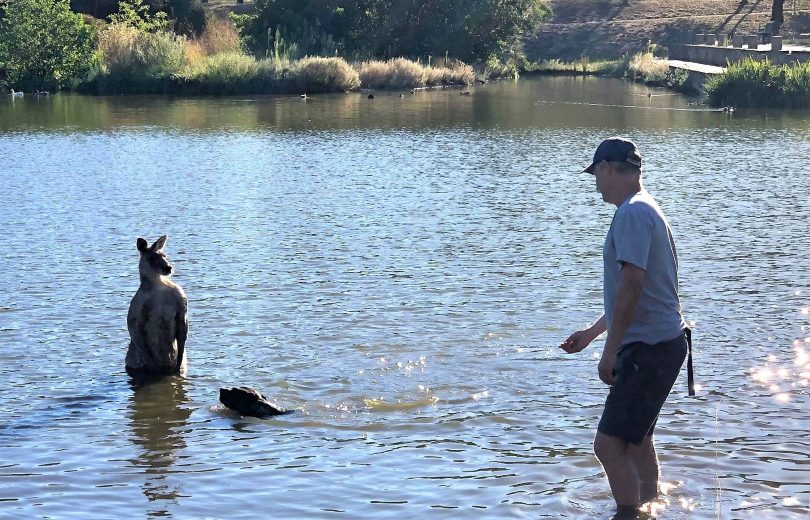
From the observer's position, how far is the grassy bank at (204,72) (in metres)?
52.1

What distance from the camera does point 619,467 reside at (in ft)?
20.5

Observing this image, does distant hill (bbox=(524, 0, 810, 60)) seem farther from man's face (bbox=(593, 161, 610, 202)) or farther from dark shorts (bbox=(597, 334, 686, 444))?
dark shorts (bbox=(597, 334, 686, 444))

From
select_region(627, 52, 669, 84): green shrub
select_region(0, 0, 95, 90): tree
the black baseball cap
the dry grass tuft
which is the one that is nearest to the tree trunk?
select_region(627, 52, 669, 84): green shrub

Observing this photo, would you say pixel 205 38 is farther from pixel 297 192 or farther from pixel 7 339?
pixel 7 339

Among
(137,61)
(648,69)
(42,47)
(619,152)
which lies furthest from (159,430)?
(648,69)

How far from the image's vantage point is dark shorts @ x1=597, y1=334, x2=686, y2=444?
19.8ft

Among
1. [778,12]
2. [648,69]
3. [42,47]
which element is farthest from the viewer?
[778,12]

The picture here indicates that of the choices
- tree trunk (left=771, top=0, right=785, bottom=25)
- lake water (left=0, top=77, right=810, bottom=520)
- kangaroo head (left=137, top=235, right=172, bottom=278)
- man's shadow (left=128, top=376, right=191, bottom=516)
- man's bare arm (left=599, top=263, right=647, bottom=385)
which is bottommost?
man's shadow (left=128, top=376, right=191, bottom=516)

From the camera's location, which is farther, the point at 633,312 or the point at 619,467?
the point at 619,467

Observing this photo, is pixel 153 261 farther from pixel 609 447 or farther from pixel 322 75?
pixel 322 75

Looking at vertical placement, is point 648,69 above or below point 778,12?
below

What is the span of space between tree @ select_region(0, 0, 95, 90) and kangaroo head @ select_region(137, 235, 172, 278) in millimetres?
46380

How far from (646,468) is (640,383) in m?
0.73

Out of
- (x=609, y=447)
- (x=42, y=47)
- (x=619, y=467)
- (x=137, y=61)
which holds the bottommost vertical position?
(x=619, y=467)
